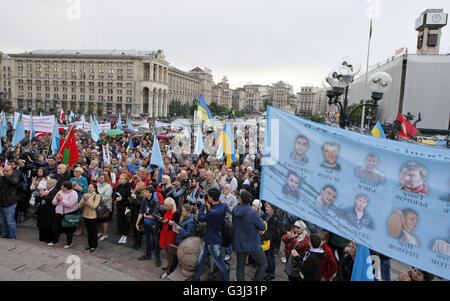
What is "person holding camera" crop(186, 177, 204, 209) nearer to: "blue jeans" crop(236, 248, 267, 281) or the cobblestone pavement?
the cobblestone pavement

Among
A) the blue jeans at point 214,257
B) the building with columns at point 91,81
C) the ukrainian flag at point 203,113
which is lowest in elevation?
the blue jeans at point 214,257

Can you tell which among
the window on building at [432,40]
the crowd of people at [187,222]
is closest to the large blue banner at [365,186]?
the crowd of people at [187,222]

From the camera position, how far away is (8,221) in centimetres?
633

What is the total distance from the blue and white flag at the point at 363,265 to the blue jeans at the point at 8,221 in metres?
6.80

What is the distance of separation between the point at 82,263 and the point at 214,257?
240 cm

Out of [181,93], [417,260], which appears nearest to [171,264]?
[417,260]

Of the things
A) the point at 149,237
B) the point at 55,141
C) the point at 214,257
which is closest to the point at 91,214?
the point at 149,237

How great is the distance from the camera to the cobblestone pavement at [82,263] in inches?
179

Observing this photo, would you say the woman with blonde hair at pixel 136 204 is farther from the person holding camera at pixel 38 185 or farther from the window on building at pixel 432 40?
the window on building at pixel 432 40

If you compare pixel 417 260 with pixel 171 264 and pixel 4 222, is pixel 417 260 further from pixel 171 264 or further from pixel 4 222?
pixel 4 222

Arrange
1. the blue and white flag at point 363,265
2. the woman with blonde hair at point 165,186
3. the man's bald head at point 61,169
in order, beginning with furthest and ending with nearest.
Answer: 1. the man's bald head at point 61,169
2. the woman with blonde hair at point 165,186
3. the blue and white flag at point 363,265

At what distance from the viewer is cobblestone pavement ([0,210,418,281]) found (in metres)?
4.55

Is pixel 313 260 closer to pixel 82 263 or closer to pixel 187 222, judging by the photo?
pixel 187 222

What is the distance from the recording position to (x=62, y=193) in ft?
20.1
